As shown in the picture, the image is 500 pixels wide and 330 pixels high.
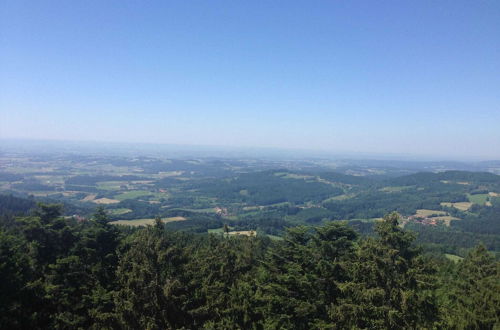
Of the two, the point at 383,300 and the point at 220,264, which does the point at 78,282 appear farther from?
the point at 383,300

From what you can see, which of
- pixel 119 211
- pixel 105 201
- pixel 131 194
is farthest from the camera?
pixel 131 194

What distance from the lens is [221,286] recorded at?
1869 cm

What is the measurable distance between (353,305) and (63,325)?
52.2ft

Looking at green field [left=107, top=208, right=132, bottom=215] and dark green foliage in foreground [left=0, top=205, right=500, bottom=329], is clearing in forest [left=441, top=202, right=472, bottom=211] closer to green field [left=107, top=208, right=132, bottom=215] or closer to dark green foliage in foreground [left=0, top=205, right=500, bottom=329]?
dark green foliage in foreground [left=0, top=205, right=500, bottom=329]

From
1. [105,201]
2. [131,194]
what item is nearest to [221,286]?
[105,201]

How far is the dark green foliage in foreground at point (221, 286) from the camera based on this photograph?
14953 mm

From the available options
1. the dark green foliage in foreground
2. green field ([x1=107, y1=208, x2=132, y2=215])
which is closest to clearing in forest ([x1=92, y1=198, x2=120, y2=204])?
green field ([x1=107, y1=208, x2=132, y2=215])

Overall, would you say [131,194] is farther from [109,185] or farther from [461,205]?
[461,205]

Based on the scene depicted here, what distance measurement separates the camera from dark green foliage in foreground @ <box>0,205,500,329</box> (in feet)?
49.1

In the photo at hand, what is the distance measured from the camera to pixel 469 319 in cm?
1602

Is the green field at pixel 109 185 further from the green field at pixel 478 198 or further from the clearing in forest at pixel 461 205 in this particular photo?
the green field at pixel 478 198

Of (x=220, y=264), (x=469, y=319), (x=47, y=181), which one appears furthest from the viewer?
(x=47, y=181)

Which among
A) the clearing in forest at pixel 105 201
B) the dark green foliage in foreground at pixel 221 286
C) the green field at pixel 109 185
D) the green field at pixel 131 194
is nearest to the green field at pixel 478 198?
the dark green foliage in foreground at pixel 221 286

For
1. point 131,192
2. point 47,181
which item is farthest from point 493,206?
point 47,181
